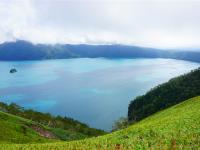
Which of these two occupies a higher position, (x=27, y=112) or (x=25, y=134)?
(x=25, y=134)

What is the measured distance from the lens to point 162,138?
22.7 metres

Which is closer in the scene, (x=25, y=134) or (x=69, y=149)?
(x=69, y=149)

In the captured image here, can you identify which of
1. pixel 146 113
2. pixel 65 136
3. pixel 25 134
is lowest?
pixel 146 113

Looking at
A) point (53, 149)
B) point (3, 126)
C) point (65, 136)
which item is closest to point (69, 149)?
point (53, 149)

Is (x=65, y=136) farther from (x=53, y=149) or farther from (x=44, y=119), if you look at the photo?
(x=44, y=119)

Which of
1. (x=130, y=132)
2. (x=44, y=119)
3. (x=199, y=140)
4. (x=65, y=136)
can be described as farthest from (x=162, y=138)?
(x=44, y=119)

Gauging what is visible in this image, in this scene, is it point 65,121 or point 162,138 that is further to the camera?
point 65,121

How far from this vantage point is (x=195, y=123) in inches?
1157

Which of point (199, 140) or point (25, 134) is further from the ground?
point (199, 140)

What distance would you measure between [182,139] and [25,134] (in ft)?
142

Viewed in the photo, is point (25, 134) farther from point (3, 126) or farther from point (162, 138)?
point (162, 138)

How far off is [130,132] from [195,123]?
19.0ft

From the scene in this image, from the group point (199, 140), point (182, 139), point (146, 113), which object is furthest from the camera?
point (146, 113)

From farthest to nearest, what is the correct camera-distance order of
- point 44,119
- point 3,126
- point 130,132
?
point 44,119, point 3,126, point 130,132
